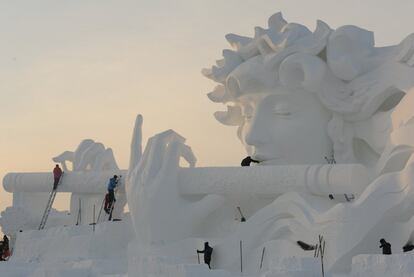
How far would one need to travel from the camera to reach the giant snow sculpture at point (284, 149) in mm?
10648

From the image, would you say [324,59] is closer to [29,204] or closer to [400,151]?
[400,151]

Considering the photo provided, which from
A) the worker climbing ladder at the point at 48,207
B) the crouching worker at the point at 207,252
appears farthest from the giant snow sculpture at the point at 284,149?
the worker climbing ladder at the point at 48,207

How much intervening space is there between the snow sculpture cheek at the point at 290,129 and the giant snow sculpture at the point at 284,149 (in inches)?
0.7

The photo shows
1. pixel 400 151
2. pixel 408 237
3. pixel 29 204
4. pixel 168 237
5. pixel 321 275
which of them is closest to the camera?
pixel 321 275

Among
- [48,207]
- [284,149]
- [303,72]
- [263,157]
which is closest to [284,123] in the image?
[284,149]

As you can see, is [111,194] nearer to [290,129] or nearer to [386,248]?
[290,129]

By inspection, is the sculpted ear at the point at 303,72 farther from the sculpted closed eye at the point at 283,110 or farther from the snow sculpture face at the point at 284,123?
the sculpted closed eye at the point at 283,110

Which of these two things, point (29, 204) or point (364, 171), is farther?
point (29, 204)

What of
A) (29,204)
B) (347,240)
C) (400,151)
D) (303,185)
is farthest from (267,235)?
(29,204)

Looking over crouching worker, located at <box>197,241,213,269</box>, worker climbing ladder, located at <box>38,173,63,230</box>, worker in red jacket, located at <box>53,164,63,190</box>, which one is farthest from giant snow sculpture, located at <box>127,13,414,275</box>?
worker climbing ladder, located at <box>38,173,63,230</box>

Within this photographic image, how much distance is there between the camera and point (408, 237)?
9555 mm

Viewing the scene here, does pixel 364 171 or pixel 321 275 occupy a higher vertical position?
pixel 364 171

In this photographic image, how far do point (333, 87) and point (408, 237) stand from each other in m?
Result: 3.32

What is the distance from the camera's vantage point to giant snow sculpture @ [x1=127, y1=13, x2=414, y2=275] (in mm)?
10648
